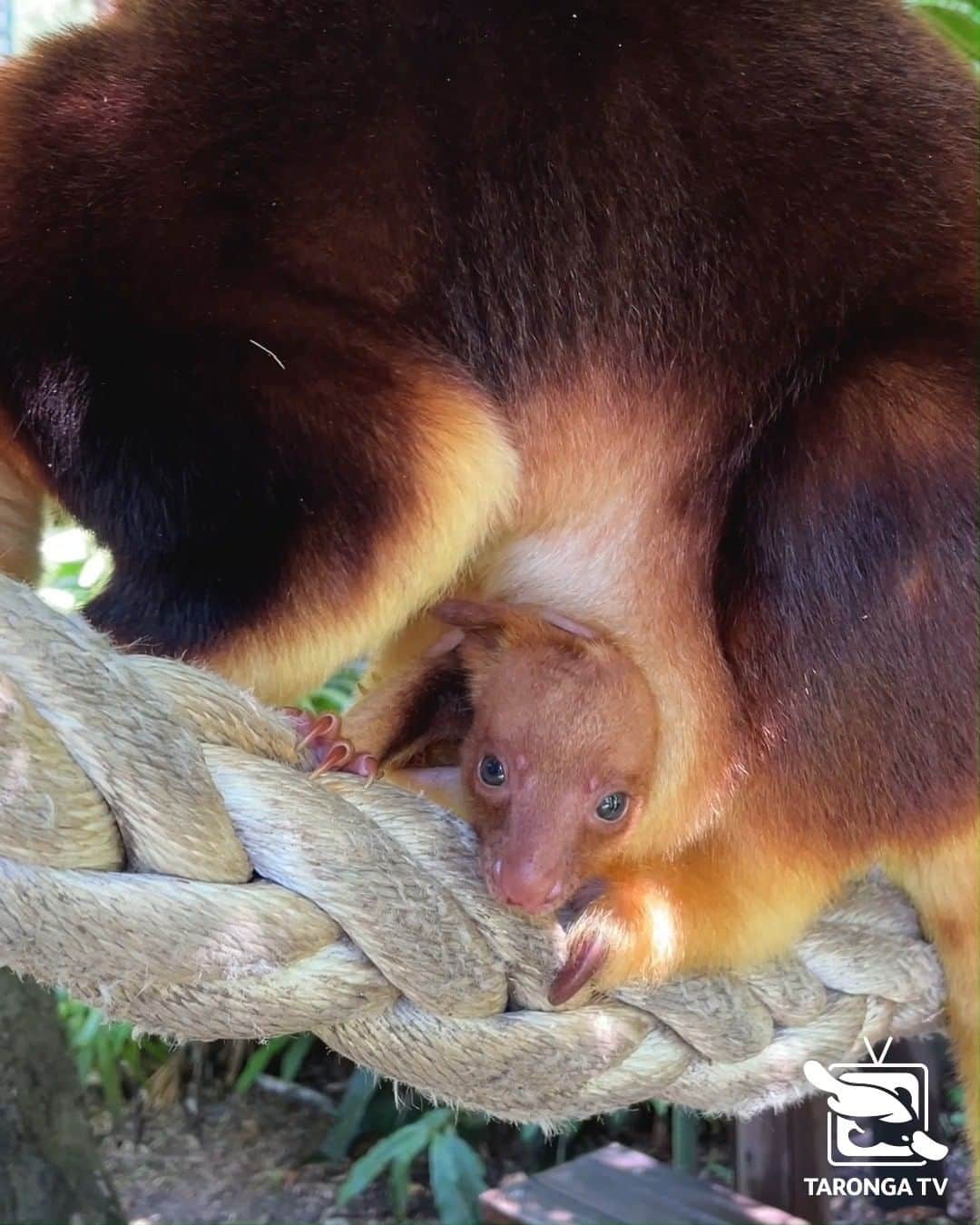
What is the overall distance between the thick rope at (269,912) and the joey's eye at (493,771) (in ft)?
0.38

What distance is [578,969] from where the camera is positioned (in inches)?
51.1

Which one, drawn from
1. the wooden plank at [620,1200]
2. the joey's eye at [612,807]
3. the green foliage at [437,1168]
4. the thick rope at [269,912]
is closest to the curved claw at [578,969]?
the thick rope at [269,912]

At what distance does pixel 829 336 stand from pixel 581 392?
0.94ft

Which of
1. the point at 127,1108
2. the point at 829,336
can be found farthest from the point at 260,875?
the point at 127,1108

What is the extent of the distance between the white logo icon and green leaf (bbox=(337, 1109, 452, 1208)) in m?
1.32

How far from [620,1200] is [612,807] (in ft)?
5.34

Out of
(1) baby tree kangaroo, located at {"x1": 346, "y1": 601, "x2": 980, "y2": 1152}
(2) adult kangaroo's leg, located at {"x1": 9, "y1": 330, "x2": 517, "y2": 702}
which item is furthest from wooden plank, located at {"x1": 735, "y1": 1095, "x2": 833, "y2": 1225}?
(2) adult kangaroo's leg, located at {"x1": 9, "y1": 330, "x2": 517, "y2": 702}

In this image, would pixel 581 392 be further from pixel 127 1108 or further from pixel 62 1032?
pixel 127 1108

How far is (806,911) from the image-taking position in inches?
58.2

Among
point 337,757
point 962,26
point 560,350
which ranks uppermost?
point 962,26

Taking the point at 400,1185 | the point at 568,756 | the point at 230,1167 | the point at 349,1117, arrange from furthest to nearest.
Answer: the point at 230,1167 → the point at 349,1117 → the point at 400,1185 → the point at 568,756

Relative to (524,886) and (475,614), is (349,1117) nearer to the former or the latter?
(475,614)

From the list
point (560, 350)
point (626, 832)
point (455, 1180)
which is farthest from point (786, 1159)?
point (560, 350)

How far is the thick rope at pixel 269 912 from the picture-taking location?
92 centimetres
